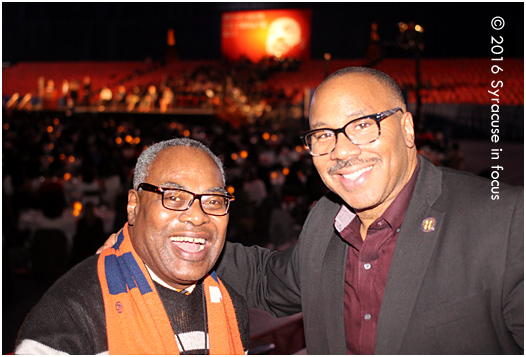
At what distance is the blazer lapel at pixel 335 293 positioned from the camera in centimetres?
160

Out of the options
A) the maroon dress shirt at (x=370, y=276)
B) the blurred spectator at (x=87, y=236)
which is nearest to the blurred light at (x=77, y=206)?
the blurred spectator at (x=87, y=236)

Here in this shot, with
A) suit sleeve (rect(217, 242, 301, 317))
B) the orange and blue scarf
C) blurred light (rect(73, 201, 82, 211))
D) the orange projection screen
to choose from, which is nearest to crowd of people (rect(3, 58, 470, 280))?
blurred light (rect(73, 201, 82, 211))

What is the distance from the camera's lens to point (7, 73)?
20.1m

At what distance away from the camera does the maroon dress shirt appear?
155 cm

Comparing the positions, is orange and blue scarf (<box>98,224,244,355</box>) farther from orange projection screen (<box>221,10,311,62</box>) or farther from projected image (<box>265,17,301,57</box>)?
projected image (<box>265,17,301,57</box>)

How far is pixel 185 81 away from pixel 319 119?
1524 cm

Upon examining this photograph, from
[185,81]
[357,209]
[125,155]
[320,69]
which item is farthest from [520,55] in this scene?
[357,209]

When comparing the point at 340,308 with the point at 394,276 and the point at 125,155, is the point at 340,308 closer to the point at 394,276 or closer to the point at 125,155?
the point at 394,276

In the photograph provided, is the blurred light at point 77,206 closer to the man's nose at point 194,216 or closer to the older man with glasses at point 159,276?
the older man with glasses at point 159,276

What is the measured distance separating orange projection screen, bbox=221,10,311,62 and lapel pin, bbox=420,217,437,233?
17226mm

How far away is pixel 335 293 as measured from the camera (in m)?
1.64

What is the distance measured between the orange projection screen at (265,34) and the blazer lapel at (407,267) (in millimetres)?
17200

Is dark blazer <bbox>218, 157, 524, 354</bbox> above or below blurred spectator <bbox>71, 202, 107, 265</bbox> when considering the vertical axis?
above

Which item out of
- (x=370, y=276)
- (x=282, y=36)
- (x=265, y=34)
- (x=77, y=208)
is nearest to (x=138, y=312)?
(x=370, y=276)
